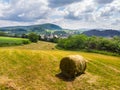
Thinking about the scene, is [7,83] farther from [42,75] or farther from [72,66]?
[72,66]

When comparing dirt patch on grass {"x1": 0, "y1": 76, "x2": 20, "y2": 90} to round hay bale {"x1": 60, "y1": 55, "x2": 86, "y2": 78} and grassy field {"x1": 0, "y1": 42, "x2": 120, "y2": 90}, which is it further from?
round hay bale {"x1": 60, "y1": 55, "x2": 86, "y2": 78}

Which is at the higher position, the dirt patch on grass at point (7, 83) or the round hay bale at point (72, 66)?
the round hay bale at point (72, 66)

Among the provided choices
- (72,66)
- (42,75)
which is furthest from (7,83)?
(72,66)

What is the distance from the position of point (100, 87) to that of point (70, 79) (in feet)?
13.2

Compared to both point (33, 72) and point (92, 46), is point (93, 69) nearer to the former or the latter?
point (33, 72)

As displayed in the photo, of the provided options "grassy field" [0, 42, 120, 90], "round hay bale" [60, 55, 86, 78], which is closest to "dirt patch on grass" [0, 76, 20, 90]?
"grassy field" [0, 42, 120, 90]

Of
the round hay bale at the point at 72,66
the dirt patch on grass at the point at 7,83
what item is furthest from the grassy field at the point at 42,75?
the round hay bale at the point at 72,66

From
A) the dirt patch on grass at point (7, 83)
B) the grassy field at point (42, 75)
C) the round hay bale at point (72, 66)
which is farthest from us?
the round hay bale at point (72, 66)

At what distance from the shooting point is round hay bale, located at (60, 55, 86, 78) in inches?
1207

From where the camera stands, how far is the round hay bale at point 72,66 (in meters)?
30.7

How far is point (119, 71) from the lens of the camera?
3884 cm

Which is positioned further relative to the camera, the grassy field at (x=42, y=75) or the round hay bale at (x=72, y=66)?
the round hay bale at (x=72, y=66)

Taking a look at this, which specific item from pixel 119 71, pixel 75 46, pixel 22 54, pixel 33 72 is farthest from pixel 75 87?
pixel 75 46

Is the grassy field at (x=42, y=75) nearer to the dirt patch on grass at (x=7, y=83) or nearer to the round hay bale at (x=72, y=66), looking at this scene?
the dirt patch on grass at (x=7, y=83)
